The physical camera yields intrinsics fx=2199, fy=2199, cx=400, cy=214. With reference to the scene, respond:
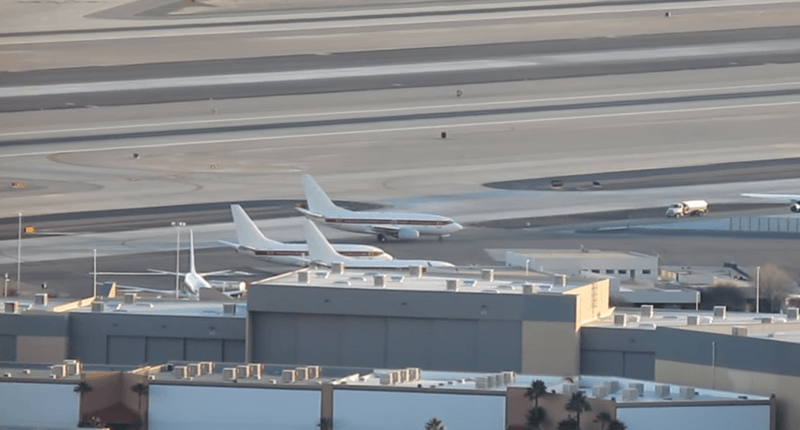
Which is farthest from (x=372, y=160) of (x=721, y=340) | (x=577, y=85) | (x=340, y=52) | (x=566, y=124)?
(x=721, y=340)

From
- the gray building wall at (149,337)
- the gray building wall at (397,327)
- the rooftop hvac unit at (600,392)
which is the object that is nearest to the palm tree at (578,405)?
the rooftop hvac unit at (600,392)

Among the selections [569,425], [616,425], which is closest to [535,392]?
[569,425]

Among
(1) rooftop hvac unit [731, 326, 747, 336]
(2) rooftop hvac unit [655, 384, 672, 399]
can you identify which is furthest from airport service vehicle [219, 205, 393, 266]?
(2) rooftop hvac unit [655, 384, 672, 399]

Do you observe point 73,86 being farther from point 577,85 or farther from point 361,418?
point 361,418

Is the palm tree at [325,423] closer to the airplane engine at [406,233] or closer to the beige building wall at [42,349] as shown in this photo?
the beige building wall at [42,349]

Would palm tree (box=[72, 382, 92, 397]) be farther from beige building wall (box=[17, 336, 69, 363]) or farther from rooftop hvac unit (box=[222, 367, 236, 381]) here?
beige building wall (box=[17, 336, 69, 363])

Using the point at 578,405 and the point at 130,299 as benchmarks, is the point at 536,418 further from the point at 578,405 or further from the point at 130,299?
the point at 130,299
